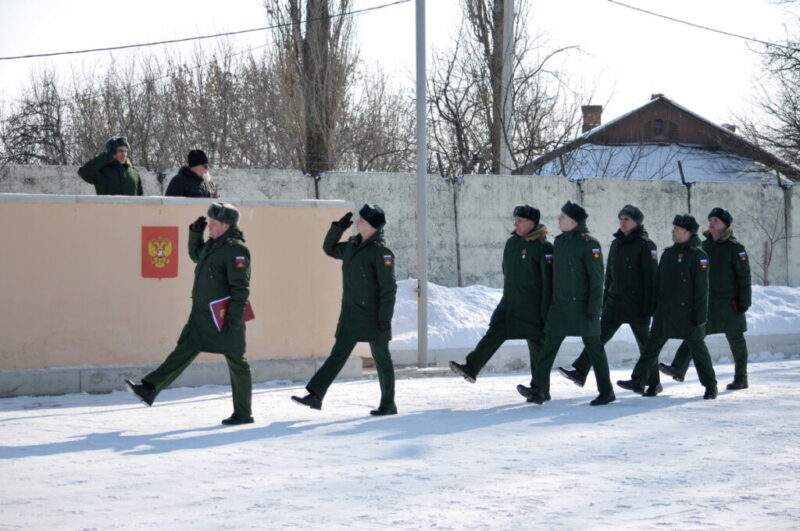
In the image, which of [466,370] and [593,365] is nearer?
[593,365]

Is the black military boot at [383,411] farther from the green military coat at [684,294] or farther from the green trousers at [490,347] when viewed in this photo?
the green military coat at [684,294]

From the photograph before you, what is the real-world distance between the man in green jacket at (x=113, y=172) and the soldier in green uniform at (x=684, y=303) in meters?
5.01

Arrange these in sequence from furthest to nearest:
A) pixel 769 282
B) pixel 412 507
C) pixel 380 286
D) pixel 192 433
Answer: pixel 769 282, pixel 380 286, pixel 192 433, pixel 412 507

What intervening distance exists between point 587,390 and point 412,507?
5.43 metres

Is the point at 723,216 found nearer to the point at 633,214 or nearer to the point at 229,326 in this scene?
the point at 633,214

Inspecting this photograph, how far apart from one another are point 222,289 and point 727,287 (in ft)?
16.4

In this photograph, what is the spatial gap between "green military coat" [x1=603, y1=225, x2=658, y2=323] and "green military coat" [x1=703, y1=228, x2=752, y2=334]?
0.80 m

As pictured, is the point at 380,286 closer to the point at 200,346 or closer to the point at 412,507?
the point at 200,346

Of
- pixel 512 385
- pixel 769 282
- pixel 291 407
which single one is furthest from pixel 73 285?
pixel 769 282

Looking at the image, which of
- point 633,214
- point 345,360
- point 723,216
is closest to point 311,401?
point 345,360

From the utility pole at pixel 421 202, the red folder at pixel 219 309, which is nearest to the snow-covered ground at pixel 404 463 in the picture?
the red folder at pixel 219 309

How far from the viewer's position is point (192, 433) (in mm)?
8219

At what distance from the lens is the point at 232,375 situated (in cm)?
872

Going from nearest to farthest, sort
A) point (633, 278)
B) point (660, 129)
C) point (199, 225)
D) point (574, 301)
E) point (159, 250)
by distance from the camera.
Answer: point (199, 225)
point (574, 301)
point (633, 278)
point (159, 250)
point (660, 129)
